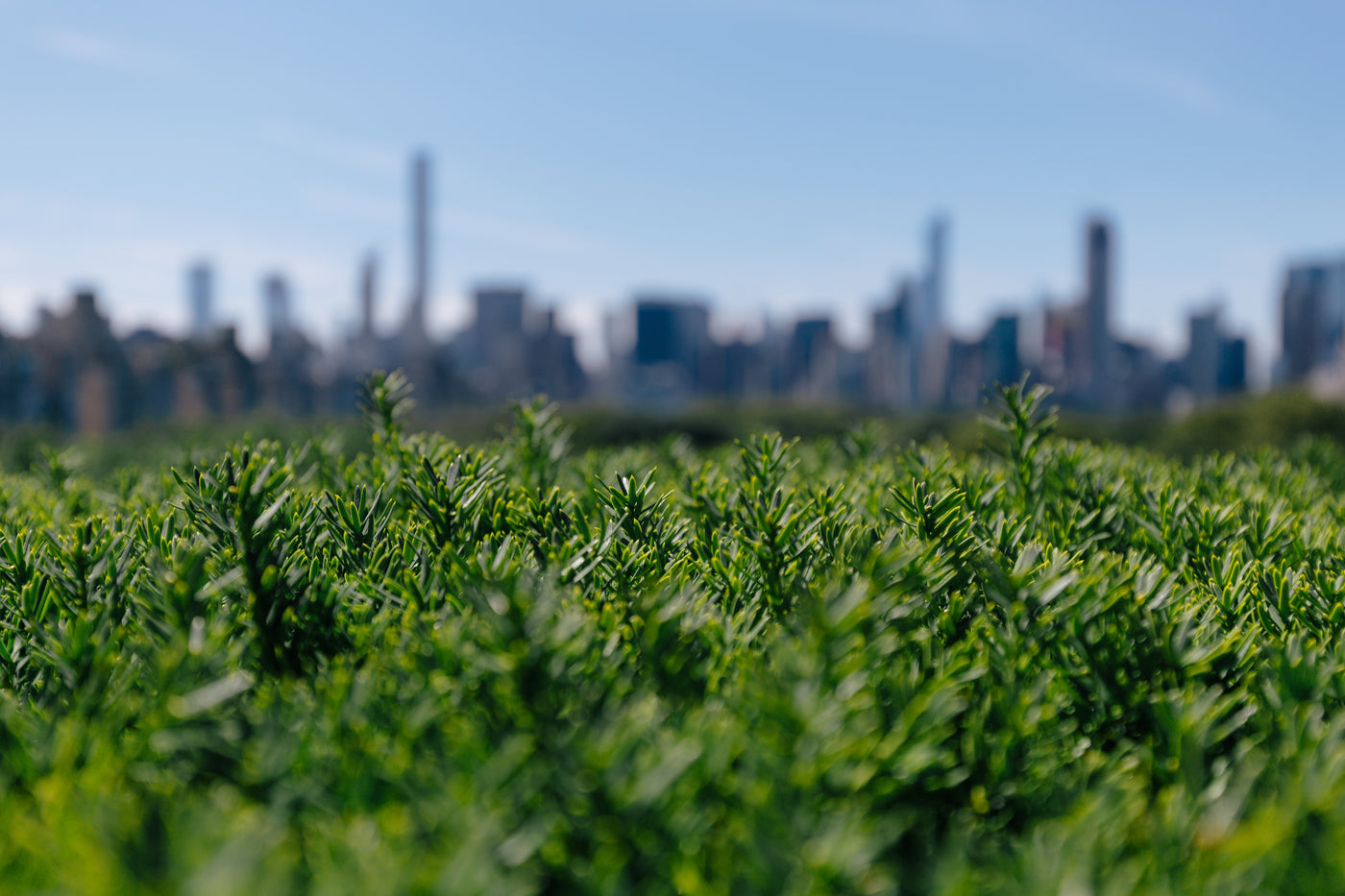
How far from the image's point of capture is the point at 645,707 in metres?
1.96

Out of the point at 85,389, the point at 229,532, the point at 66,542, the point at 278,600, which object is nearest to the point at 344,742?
the point at 278,600

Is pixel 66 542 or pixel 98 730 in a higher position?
pixel 66 542

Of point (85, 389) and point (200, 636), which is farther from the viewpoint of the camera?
point (85, 389)

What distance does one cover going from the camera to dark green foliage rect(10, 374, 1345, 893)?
5.18ft

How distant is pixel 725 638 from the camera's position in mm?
2465

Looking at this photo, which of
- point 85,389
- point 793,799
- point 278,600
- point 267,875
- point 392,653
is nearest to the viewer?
point 267,875

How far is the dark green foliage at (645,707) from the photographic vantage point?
1578 mm

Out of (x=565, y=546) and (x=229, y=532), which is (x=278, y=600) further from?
(x=565, y=546)

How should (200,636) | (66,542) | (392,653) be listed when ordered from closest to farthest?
1. (200,636)
2. (392,653)
3. (66,542)

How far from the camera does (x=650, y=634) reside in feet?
7.32

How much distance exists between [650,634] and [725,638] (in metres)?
0.32

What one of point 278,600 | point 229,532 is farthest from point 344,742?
point 229,532

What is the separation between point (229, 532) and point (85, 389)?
285 ft

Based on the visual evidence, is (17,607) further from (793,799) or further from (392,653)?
(793,799)
